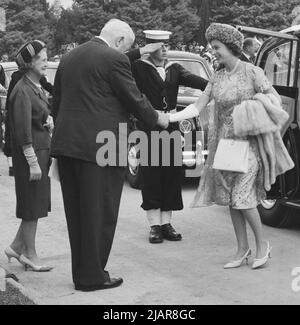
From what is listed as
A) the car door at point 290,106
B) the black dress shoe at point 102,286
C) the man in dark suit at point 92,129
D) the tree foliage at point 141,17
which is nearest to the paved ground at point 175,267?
the black dress shoe at point 102,286

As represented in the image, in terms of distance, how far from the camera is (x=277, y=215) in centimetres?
797

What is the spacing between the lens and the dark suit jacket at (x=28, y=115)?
6.10 meters

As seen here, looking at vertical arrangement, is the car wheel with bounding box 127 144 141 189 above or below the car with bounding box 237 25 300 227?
below

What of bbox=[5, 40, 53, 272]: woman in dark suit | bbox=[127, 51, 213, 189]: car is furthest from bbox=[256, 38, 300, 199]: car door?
bbox=[127, 51, 213, 189]: car

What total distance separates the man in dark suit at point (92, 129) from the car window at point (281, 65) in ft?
7.30

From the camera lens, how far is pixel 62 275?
6.33 meters

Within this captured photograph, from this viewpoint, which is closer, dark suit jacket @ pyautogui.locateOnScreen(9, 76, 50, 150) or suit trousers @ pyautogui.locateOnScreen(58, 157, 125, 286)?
suit trousers @ pyautogui.locateOnScreen(58, 157, 125, 286)

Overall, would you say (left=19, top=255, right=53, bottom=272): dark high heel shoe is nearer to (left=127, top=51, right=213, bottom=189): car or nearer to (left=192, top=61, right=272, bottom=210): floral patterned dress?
(left=192, top=61, right=272, bottom=210): floral patterned dress

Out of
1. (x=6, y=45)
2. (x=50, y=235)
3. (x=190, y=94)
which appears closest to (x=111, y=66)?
(x=50, y=235)

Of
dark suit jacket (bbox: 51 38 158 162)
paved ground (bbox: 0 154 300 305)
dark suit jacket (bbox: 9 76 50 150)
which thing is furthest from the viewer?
dark suit jacket (bbox: 9 76 50 150)

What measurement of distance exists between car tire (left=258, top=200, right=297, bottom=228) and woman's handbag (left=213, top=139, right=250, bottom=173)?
175 centimetres

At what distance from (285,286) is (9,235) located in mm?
3199

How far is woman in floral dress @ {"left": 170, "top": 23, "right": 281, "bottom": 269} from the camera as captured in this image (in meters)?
6.29

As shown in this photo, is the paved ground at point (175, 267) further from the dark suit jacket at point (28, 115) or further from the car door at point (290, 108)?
the dark suit jacket at point (28, 115)
